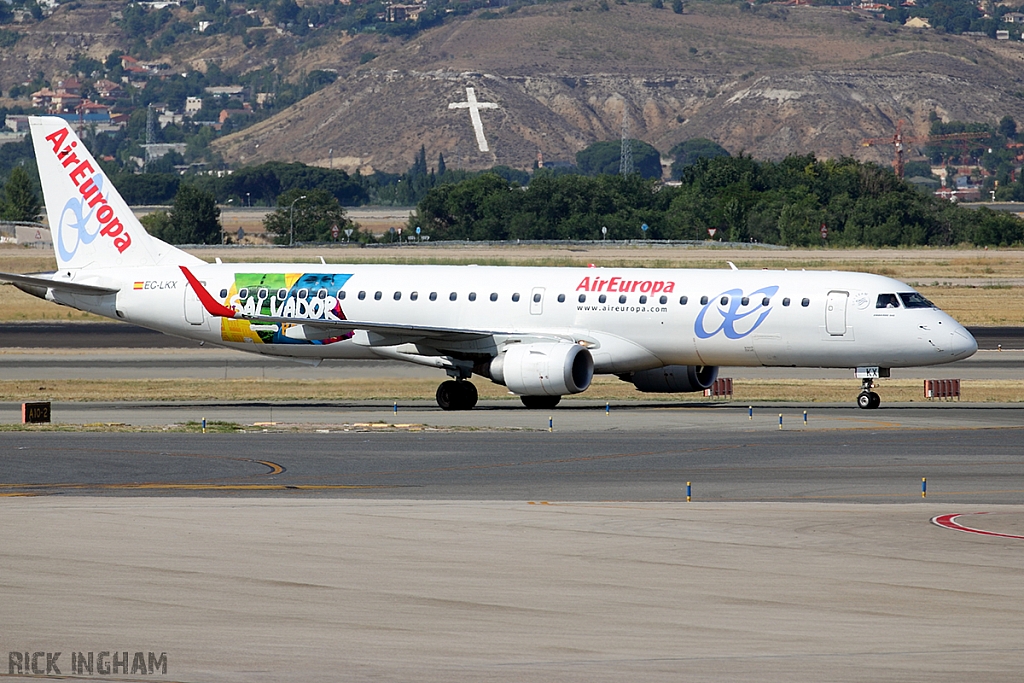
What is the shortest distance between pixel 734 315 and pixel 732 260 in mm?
88383

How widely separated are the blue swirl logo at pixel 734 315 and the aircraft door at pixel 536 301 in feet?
15.6

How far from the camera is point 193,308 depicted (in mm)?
49969

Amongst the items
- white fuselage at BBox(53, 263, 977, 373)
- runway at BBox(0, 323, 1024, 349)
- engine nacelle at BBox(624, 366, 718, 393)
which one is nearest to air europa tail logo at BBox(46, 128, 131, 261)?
white fuselage at BBox(53, 263, 977, 373)

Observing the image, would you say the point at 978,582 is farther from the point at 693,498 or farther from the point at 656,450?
the point at 656,450

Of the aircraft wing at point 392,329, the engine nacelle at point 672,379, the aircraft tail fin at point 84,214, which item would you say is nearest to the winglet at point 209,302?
the aircraft wing at point 392,329

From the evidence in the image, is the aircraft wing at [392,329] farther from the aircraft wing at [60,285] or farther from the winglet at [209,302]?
the aircraft wing at [60,285]

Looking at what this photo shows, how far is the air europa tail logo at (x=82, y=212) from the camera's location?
51.6m

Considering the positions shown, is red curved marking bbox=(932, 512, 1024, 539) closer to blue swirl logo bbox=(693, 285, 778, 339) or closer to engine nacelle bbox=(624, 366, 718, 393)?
blue swirl logo bbox=(693, 285, 778, 339)

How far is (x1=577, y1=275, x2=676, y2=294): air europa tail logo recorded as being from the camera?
4591 centimetres

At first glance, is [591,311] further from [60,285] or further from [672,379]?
[60,285]

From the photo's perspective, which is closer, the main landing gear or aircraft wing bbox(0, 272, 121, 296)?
the main landing gear

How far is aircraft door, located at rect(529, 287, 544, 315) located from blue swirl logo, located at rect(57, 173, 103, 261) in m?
15.0

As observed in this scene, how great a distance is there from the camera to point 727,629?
58.0 feet

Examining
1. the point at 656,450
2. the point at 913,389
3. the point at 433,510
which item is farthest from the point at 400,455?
the point at 913,389
